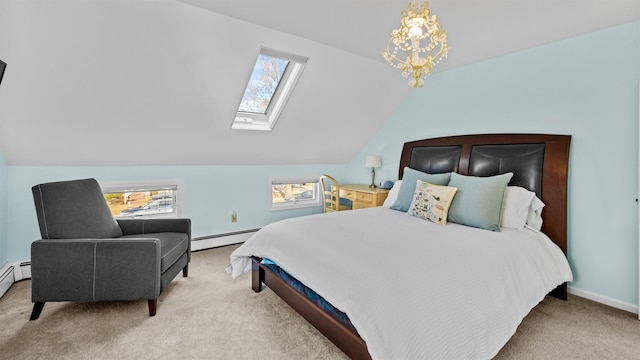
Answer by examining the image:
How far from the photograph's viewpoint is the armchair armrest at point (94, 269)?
6.39 ft

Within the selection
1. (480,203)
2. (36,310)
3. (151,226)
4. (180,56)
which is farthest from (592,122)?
Answer: (36,310)

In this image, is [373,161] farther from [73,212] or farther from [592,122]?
[73,212]

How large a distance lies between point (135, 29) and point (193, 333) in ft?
7.19

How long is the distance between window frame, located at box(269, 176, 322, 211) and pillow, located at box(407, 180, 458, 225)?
6.82 ft

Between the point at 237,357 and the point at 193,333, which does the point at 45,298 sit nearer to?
the point at 193,333

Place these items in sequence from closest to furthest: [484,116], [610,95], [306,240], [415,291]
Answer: [415,291]
[306,240]
[610,95]
[484,116]

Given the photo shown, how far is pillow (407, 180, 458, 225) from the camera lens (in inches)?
96.1

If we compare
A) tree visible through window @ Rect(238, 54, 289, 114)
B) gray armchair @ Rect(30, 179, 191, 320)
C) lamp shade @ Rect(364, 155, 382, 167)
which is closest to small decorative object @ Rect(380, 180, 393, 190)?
lamp shade @ Rect(364, 155, 382, 167)

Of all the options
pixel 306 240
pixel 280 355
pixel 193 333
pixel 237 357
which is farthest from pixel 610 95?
pixel 193 333

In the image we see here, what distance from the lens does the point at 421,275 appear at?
1449 mm

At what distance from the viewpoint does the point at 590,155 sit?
2.33 meters

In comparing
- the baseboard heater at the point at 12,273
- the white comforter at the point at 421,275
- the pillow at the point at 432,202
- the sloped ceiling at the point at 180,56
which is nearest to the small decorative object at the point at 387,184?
the pillow at the point at 432,202

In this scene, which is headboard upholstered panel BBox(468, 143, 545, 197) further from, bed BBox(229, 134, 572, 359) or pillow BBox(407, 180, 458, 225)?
pillow BBox(407, 180, 458, 225)

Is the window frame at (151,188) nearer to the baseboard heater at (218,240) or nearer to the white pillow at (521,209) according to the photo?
the baseboard heater at (218,240)
